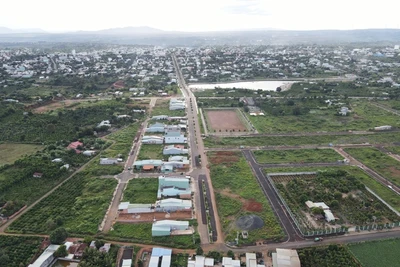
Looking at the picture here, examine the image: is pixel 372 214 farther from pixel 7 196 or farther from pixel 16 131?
pixel 16 131

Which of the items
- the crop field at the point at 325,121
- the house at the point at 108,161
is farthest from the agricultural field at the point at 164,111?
the house at the point at 108,161

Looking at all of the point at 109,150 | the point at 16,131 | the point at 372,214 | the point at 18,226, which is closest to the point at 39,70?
the point at 16,131

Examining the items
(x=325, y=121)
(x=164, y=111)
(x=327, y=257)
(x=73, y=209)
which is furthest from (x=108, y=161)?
(x=325, y=121)

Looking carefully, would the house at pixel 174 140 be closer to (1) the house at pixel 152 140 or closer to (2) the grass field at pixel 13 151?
(1) the house at pixel 152 140

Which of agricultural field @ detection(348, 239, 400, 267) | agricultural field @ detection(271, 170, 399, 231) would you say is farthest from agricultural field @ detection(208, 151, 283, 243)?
agricultural field @ detection(348, 239, 400, 267)

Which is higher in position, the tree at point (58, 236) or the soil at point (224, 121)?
the soil at point (224, 121)

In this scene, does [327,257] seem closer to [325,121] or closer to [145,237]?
[145,237]
